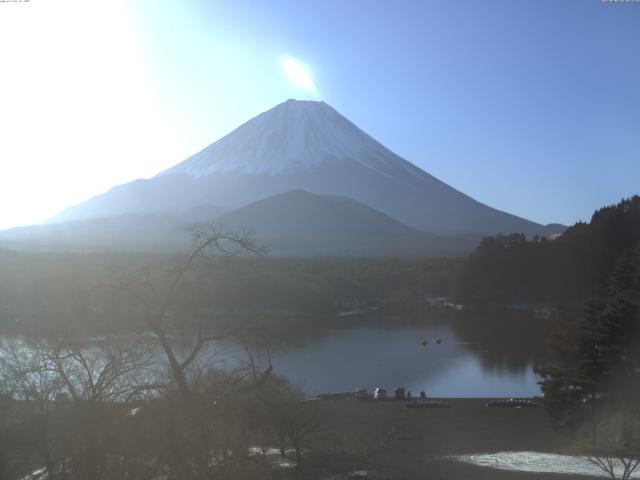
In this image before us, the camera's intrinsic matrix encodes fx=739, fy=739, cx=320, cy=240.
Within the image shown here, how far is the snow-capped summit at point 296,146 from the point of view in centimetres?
8850

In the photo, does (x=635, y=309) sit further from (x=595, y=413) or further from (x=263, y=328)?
(x=263, y=328)

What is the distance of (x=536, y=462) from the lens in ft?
23.7

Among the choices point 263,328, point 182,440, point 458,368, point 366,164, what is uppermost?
point 366,164

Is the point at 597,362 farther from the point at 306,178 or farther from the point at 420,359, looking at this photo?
the point at 306,178

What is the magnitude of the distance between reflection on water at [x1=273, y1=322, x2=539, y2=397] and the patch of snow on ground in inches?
243

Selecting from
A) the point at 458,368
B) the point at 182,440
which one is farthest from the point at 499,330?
the point at 182,440

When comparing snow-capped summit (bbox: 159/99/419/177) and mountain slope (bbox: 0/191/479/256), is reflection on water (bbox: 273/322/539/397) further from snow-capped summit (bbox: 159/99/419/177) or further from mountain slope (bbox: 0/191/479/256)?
snow-capped summit (bbox: 159/99/419/177)

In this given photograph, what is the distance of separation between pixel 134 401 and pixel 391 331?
2201 centimetres

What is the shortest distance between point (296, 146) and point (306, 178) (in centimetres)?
494

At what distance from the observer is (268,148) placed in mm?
89000

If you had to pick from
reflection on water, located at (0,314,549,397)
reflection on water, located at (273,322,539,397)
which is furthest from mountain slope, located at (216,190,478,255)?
reflection on water, located at (273,322,539,397)

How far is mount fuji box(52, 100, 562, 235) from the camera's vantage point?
271ft

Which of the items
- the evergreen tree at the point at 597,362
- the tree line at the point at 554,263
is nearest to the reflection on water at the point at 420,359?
the evergreen tree at the point at 597,362

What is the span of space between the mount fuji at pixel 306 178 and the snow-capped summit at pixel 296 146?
0.39 ft
